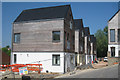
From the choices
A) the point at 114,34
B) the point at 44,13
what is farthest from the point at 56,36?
the point at 114,34

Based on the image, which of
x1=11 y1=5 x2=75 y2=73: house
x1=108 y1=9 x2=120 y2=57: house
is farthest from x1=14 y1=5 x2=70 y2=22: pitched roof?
x1=108 y1=9 x2=120 y2=57: house

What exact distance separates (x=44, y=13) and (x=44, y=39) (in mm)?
4319

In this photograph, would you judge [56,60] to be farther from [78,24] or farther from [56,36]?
[78,24]

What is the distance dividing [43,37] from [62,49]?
3.36 metres

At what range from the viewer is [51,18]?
69.1 feet

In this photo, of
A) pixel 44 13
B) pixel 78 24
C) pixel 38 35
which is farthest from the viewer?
pixel 78 24

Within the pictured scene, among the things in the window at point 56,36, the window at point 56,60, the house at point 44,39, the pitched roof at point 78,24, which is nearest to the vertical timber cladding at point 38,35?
the house at point 44,39

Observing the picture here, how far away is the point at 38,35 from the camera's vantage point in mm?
21453

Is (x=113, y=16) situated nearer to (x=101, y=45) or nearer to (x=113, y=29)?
(x=113, y=29)

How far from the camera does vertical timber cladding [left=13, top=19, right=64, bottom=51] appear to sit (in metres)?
20.5

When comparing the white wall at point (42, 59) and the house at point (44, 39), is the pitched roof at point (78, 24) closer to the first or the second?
the house at point (44, 39)

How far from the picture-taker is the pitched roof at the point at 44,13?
21528 mm

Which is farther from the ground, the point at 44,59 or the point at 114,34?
the point at 114,34

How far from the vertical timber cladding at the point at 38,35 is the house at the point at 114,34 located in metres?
10.4
